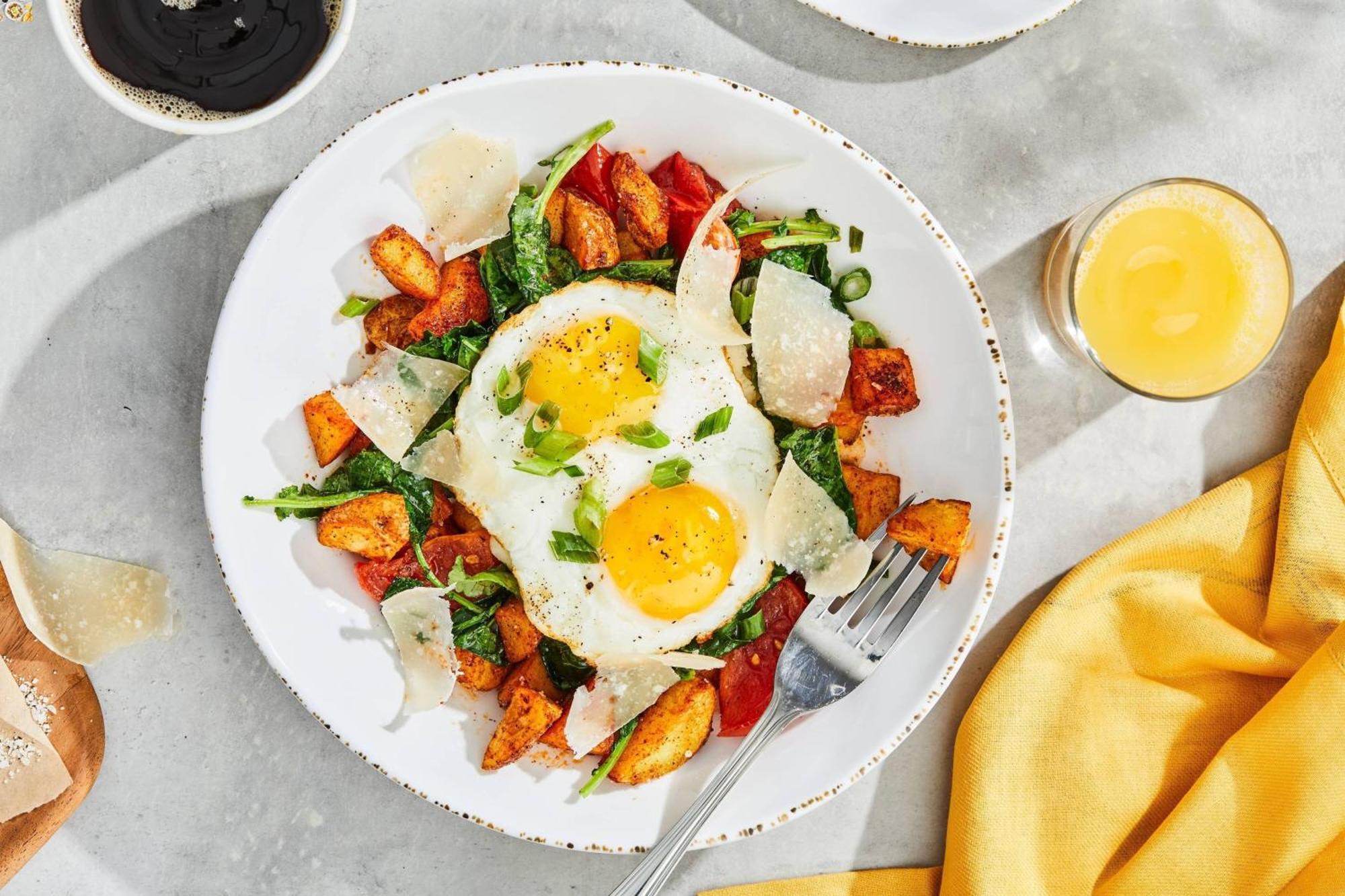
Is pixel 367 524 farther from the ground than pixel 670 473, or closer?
closer

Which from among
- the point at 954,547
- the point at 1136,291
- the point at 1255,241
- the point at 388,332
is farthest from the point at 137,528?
the point at 1255,241

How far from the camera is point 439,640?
268 cm

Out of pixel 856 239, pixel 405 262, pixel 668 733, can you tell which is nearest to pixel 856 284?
pixel 856 239

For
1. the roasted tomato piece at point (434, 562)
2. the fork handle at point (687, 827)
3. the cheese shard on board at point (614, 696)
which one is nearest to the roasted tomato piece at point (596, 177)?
the roasted tomato piece at point (434, 562)

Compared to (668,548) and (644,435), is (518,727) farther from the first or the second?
(644,435)

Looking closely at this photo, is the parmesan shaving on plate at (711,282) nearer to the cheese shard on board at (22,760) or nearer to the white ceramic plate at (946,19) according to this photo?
the white ceramic plate at (946,19)

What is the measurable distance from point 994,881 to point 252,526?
2.31m

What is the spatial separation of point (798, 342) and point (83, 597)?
2146mm

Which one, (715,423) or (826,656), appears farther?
(826,656)

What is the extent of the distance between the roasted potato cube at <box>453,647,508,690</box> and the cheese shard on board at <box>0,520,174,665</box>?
91cm

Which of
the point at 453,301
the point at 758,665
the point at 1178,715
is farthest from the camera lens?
the point at 1178,715

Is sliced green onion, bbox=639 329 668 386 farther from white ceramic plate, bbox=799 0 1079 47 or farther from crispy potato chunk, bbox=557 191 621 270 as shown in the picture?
white ceramic plate, bbox=799 0 1079 47

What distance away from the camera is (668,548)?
254 cm

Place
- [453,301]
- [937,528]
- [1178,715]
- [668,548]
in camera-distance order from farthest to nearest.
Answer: [1178,715] < [453,301] < [937,528] < [668,548]
